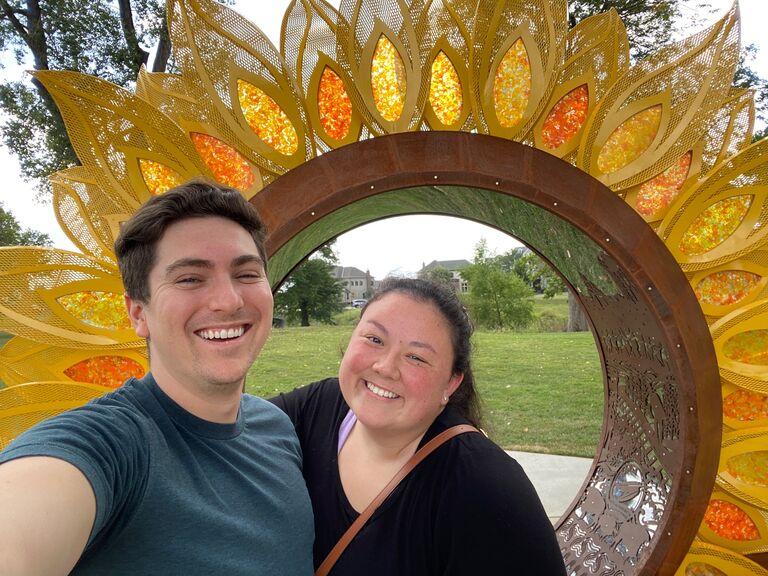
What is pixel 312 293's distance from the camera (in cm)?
1400

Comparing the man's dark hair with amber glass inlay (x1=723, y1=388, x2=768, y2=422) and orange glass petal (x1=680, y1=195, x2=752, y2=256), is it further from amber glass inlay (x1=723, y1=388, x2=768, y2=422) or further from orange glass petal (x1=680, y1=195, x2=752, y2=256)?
amber glass inlay (x1=723, y1=388, x2=768, y2=422)

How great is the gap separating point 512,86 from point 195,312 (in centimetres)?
130

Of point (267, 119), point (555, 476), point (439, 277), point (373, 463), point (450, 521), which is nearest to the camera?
point (450, 521)

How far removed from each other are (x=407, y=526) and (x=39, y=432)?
76 centimetres

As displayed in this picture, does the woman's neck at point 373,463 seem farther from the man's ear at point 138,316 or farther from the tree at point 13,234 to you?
the tree at point 13,234

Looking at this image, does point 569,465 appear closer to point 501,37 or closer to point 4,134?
point 501,37

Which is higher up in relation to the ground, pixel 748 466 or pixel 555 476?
pixel 748 466

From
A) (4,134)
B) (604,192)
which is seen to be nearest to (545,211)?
(604,192)

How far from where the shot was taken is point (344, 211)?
1935 millimetres

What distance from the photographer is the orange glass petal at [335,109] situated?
67.3 inches

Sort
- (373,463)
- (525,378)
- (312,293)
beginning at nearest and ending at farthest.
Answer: (373,463) → (525,378) → (312,293)

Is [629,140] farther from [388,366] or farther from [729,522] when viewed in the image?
[729,522]

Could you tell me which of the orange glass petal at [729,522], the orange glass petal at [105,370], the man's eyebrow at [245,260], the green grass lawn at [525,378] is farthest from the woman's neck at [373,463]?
the green grass lawn at [525,378]

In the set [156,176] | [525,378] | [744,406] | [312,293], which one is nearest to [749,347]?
[744,406]
